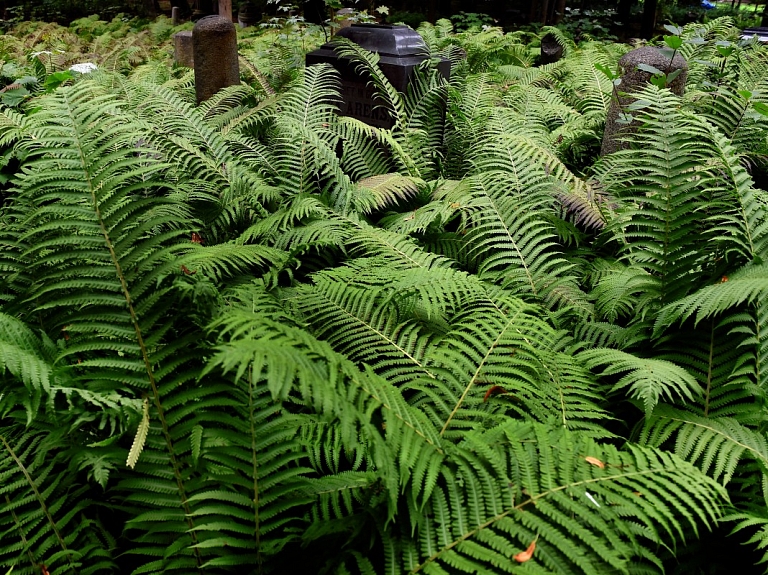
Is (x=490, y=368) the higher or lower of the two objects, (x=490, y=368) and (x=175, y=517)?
the higher

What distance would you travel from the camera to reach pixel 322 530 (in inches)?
55.7

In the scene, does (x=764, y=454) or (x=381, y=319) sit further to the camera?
(x=381, y=319)

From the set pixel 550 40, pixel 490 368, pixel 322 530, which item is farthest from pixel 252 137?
pixel 550 40

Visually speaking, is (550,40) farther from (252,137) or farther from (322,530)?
(322,530)

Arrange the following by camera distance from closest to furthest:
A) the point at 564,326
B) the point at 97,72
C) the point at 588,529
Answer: the point at 588,529 → the point at 564,326 → the point at 97,72

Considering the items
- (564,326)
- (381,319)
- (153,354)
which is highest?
(153,354)

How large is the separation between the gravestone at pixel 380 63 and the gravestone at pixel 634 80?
149 centimetres

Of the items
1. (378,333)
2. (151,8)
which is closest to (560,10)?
(151,8)

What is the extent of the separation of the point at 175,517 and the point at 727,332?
5.76 feet

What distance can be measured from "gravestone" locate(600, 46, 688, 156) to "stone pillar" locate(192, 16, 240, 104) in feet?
11.1

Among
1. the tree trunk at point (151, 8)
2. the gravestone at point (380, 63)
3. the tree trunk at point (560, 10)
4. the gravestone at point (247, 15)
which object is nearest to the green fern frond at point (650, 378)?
the gravestone at point (380, 63)

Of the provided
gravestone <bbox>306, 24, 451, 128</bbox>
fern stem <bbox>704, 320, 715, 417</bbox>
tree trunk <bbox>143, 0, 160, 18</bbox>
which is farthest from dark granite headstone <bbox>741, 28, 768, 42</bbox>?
tree trunk <bbox>143, 0, 160, 18</bbox>

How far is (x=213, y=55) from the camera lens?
5.66m

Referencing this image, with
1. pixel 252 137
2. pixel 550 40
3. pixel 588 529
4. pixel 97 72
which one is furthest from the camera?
pixel 550 40
